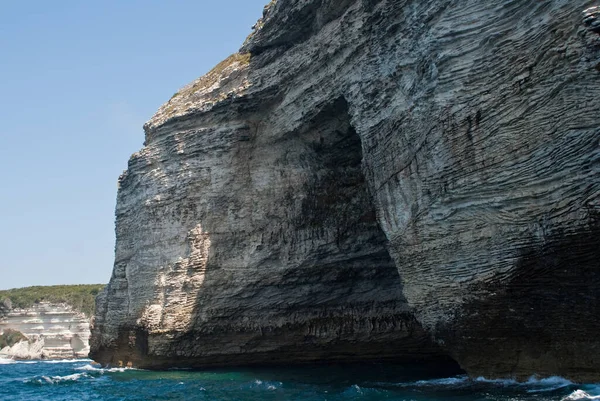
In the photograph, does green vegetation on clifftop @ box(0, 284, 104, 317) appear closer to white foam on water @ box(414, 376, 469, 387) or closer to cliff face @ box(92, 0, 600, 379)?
cliff face @ box(92, 0, 600, 379)

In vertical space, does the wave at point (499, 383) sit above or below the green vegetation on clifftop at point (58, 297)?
below

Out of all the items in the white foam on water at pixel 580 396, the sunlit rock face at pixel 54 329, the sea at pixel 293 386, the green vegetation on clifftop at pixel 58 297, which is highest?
the green vegetation on clifftop at pixel 58 297

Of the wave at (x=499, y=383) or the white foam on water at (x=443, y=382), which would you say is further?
the white foam on water at (x=443, y=382)

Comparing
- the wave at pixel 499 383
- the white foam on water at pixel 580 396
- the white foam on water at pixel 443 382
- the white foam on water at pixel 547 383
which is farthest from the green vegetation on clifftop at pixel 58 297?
the white foam on water at pixel 580 396

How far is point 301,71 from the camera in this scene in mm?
18594

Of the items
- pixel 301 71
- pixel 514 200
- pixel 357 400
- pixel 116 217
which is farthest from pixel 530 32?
pixel 116 217

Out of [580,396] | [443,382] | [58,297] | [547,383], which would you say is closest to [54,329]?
[58,297]

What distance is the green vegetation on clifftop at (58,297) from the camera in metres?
52.2

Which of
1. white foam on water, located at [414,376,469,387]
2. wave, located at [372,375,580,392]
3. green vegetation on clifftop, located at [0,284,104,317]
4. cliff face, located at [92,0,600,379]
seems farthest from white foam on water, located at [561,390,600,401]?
green vegetation on clifftop, located at [0,284,104,317]

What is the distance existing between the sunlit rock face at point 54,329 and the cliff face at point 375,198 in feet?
89.3

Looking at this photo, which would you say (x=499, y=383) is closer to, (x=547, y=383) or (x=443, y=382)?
(x=547, y=383)

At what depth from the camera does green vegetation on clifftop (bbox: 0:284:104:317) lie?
5216 cm

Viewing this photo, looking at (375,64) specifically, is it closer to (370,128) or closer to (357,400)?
(370,128)

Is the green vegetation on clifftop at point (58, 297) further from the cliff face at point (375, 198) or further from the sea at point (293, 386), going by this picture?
the sea at point (293, 386)
